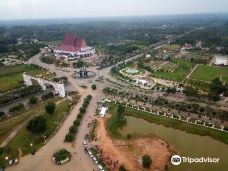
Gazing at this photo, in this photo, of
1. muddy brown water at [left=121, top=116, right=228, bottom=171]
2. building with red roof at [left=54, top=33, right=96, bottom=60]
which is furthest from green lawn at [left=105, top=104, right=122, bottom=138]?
building with red roof at [left=54, top=33, right=96, bottom=60]

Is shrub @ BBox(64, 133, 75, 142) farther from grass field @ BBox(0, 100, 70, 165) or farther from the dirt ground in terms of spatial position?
the dirt ground

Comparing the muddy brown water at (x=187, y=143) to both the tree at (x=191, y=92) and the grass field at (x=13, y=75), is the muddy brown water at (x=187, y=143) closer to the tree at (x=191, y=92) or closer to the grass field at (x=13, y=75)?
the tree at (x=191, y=92)

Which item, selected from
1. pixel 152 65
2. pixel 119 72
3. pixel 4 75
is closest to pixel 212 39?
pixel 152 65

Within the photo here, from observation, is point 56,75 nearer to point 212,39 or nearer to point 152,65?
point 152,65

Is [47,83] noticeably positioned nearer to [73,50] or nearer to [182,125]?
[182,125]

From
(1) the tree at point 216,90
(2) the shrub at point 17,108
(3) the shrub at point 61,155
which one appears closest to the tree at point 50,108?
(2) the shrub at point 17,108
